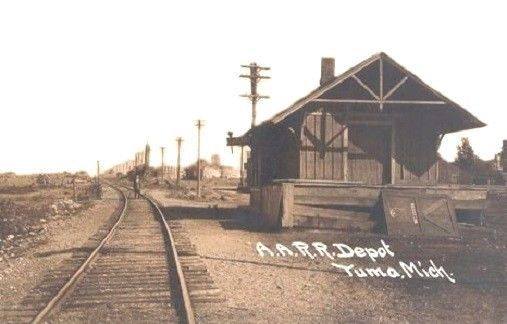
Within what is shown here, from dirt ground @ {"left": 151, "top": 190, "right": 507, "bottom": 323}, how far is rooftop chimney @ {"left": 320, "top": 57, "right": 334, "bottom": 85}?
8.98 metres

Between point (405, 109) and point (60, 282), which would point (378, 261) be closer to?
point (60, 282)

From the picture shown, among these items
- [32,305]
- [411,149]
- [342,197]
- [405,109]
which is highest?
[405,109]

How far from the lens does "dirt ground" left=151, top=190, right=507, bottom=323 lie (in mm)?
6605

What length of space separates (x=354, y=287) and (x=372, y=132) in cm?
999

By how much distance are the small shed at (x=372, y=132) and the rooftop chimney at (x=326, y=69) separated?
10.3ft

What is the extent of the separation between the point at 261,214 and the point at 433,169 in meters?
6.00

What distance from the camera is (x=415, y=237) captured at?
14156mm

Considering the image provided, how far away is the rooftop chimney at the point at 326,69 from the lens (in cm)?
2091

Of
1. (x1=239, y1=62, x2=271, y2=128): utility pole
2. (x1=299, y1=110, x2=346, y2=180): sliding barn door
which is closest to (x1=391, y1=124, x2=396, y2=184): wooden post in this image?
(x1=299, y1=110, x2=346, y2=180): sliding barn door

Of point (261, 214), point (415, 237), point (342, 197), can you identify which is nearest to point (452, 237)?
point (415, 237)

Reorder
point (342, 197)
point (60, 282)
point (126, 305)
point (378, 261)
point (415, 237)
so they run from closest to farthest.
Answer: point (126, 305), point (60, 282), point (378, 261), point (415, 237), point (342, 197)

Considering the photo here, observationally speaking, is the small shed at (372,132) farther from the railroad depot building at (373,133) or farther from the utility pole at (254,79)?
the utility pole at (254,79)

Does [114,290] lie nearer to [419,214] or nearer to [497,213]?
[419,214]

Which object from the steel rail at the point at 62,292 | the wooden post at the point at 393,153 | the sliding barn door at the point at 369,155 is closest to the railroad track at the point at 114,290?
the steel rail at the point at 62,292
